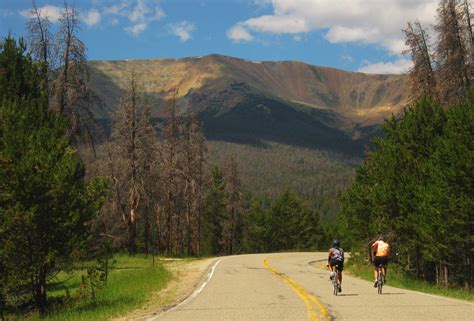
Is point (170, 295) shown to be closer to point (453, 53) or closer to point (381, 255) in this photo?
point (381, 255)

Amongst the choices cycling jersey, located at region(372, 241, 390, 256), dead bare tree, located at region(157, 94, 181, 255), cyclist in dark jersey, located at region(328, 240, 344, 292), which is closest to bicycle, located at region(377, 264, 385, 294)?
cycling jersey, located at region(372, 241, 390, 256)

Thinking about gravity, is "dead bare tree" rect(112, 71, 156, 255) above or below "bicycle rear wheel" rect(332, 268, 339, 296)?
above

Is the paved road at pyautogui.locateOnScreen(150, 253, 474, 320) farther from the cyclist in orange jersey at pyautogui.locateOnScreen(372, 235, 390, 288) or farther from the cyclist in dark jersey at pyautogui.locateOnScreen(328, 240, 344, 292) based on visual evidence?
the cyclist in orange jersey at pyautogui.locateOnScreen(372, 235, 390, 288)

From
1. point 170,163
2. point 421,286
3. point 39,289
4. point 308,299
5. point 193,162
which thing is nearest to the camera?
point 308,299

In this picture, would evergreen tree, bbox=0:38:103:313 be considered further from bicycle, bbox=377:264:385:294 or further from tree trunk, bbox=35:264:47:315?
bicycle, bbox=377:264:385:294

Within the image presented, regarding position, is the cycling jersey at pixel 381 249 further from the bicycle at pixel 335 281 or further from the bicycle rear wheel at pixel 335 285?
the bicycle rear wheel at pixel 335 285

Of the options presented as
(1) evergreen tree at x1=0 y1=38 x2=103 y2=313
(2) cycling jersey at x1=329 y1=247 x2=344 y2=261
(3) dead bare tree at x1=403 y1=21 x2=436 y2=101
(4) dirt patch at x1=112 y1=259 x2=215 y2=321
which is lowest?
(4) dirt patch at x1=112 y1=259 x2=215 y2=321

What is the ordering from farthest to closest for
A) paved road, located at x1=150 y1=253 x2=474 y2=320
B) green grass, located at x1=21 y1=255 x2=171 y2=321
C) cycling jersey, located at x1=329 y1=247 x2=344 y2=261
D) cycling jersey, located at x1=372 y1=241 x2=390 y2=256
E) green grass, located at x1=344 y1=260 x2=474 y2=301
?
1. cycling jersey, located at x1=372 y1=241 x2=390 y2=256
2. green grass, located at x1=344 y1=260 x2=474 y2=301
3. cycling jersey, located at x1=329 y1=247 x2=344 y2=261
4. green grass, located at x1=21 y1=255 x2=171 y2=321
5. paved road, located at x1=150 y1=253 x2=474 y2=320

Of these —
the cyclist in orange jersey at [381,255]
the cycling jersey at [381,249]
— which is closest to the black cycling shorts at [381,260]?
the cyclist in orange jersey at [381,255]

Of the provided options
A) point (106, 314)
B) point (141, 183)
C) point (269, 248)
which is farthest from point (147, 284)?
point (269, 248)

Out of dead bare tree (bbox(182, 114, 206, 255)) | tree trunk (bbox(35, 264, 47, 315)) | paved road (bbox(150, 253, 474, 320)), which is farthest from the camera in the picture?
dead bare tree (bbox(182, 114, 206, 255))

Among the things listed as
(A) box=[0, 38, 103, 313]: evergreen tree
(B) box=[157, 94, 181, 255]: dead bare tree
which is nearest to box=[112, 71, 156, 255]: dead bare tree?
(B) box=[157, 94, 181, 255]: dead bare tree

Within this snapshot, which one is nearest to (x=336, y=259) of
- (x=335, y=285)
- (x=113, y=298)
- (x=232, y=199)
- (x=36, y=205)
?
(x=335, y=285)

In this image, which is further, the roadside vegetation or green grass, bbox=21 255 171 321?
the roadside vegetation
